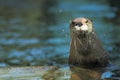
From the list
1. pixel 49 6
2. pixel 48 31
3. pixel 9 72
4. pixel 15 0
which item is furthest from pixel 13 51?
pixel 15 0

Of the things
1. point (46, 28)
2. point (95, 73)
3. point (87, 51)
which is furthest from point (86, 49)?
point (46, 28)

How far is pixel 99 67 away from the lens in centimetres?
593

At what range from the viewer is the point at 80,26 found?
17.8ft

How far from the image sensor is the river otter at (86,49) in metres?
5.58

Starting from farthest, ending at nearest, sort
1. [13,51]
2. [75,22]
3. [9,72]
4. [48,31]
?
1. [48,31]
2. [13,51]
3. [9,72]
4. [75,22]

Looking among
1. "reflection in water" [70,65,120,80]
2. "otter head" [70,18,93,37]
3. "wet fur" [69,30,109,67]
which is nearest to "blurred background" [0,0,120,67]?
"wet fur" [69,30,109,67]

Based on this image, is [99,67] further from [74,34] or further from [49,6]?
[49,6]

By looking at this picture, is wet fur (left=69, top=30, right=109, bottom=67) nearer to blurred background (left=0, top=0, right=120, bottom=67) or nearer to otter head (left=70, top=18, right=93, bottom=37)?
otter head (left=70, top=18, right=93, bottom=37)

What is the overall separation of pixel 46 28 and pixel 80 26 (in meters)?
6.53

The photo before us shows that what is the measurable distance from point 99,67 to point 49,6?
1070 centimetres

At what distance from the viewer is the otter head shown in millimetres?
5391

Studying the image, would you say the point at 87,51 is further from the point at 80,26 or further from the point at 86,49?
the point at 80,26

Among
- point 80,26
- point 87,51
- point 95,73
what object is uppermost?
point 80,26

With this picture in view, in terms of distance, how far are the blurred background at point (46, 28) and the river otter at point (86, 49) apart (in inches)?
Answer: 63.4
